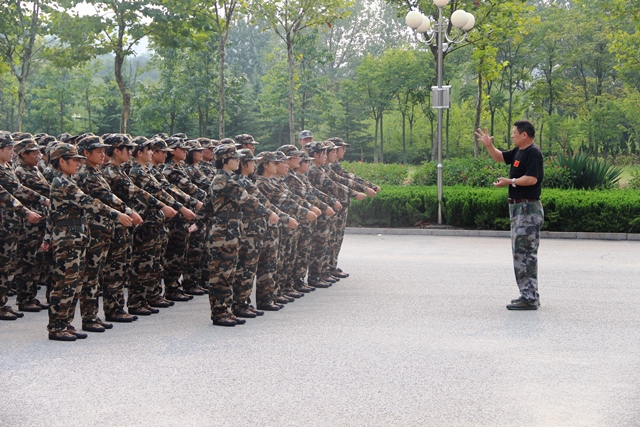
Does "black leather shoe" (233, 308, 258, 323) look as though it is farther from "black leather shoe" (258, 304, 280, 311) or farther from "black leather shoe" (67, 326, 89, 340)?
"black leather shoe" (67, 326, 89, 340)

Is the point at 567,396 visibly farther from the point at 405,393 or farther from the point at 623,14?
the point at 623,14

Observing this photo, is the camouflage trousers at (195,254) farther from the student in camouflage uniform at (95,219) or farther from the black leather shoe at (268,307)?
the student in camouflage uniform at (95,219)

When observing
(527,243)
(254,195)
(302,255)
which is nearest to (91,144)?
(254,195)

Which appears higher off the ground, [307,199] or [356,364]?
[307,199]

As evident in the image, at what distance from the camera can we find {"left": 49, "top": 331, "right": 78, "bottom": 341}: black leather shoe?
26.6 ft

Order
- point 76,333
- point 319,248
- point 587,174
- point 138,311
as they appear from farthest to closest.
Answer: point 587,174 < point 319,248 < point 138,311 < point 76,333

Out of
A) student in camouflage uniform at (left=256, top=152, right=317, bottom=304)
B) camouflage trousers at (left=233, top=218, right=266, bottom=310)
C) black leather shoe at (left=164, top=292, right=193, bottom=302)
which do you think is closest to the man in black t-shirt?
student in camouflage uniform at (left=256, top=152, right=317, bottom=304)

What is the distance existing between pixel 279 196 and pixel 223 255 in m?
1.39

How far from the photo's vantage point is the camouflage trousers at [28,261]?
9859 mm

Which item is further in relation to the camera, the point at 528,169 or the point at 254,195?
the point at 528,169

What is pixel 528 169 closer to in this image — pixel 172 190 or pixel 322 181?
pixel 322 181

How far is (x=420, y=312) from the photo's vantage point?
961cm

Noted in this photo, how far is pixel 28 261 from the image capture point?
991 cm

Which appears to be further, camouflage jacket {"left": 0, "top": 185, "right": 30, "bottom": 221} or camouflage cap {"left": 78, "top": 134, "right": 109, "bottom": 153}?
camouflage jacket {"left": 0, "top": 185, "right": 30, "bottom": 221}
